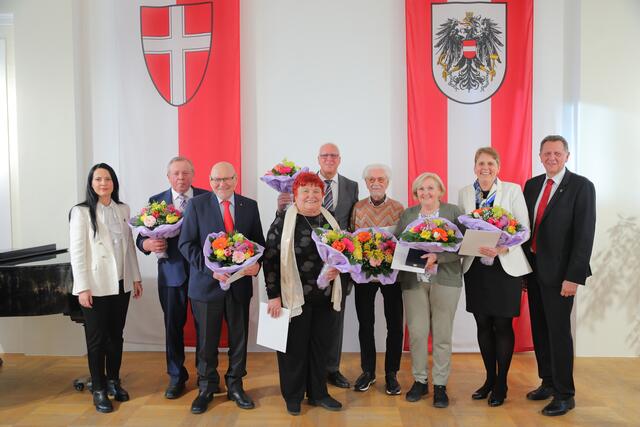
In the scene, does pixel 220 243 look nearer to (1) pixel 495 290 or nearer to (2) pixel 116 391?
(2) pixel 116 391

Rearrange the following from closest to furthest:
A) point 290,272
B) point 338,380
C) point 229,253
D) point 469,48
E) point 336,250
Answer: point 336,250, point 229,253, point 290,272, point 338,380, point 469,48

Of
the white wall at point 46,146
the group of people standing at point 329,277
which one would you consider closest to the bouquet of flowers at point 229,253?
the group of people standing at point 329,277

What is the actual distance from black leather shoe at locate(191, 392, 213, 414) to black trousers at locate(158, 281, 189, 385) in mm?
351

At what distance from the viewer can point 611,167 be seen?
4.77m

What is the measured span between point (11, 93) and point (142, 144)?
1.41 metres

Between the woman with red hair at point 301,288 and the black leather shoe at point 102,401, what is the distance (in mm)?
1242

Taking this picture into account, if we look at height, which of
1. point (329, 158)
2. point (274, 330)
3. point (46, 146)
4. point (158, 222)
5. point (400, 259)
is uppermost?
point (46, 146)

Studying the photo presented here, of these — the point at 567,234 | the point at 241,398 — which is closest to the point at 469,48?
the point at 567,234

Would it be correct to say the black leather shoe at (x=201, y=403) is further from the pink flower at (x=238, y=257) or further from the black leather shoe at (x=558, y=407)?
the black leather shoe at (x=558, y=407)

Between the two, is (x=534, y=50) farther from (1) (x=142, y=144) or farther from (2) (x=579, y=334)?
(1) (x=142, y=144)

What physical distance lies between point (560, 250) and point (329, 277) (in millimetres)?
1590

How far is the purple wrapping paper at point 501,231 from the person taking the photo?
3156 mm

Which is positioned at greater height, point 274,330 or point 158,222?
point 158,222

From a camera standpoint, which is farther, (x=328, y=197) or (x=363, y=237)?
(x=328, y=197)
